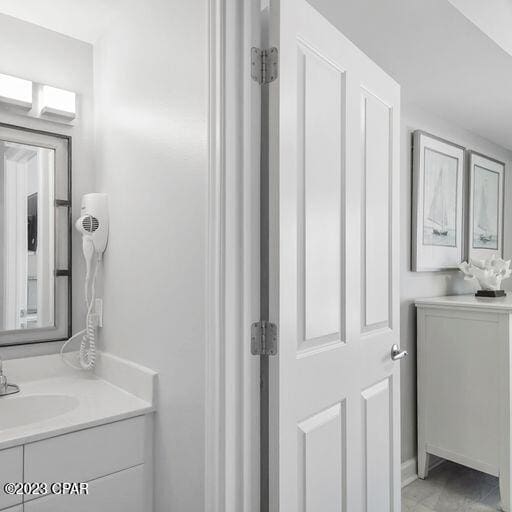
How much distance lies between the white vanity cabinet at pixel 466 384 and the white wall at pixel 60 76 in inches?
76.4

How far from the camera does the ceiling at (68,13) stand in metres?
1.75

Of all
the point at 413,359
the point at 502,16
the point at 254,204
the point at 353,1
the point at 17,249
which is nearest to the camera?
the point at 254,204

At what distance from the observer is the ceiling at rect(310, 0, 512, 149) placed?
1678 millimetres

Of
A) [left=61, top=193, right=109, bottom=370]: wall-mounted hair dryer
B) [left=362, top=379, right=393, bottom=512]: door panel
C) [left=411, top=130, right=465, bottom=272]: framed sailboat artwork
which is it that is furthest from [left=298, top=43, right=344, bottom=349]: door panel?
[left=411, top=130, right=465, bottom=272]: framed sailboat artwork

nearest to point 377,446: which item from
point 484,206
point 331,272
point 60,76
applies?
point 331,272

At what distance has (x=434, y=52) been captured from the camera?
6.62 ft

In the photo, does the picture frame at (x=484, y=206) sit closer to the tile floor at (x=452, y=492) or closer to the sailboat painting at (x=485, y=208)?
the sailboat painting at (x=485, y=208)

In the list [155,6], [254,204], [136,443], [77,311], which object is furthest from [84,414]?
[155,6]

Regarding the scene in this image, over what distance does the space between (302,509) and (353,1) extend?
173 cm

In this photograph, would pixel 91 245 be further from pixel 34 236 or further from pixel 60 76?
pixel 60 76

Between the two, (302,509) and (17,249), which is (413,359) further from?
(17,249)

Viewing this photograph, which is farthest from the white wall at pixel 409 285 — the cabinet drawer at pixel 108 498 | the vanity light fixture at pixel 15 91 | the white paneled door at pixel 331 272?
the vanity light fixture at pixel 15 91

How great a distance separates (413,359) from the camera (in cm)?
268

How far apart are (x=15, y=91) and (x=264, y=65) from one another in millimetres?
1149
